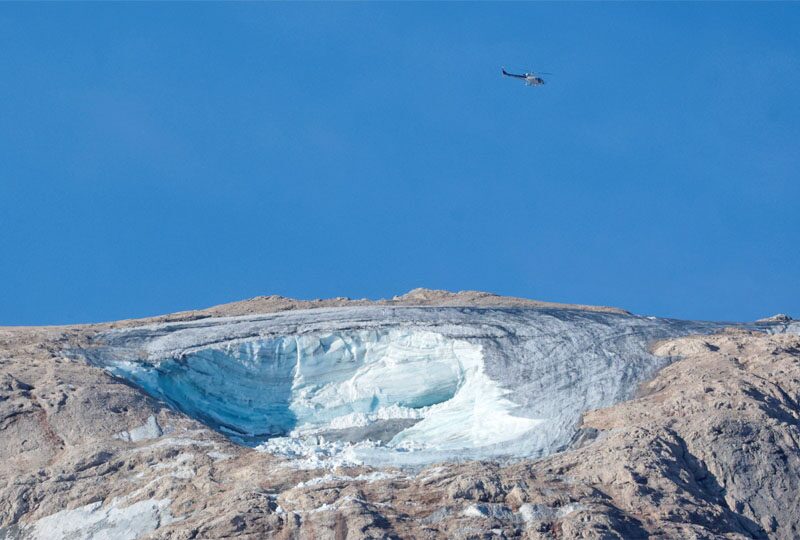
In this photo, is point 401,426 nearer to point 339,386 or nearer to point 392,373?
point 392,373

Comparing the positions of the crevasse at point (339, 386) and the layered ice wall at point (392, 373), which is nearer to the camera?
the layered ice wall at point (392, 373)

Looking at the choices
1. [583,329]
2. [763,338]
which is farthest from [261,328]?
[763,338]

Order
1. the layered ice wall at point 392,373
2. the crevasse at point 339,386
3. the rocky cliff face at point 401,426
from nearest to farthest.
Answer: the rocky cliff face at point 401,426 → the layered ice wall at point 392,373 → the crevasse at point 339,386

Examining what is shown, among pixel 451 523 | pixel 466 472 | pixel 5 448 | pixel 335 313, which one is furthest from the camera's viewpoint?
pixel 335 313

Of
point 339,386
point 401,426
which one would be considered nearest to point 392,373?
point 339,386

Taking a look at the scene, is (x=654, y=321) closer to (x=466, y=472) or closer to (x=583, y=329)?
(x=583, y=329)
